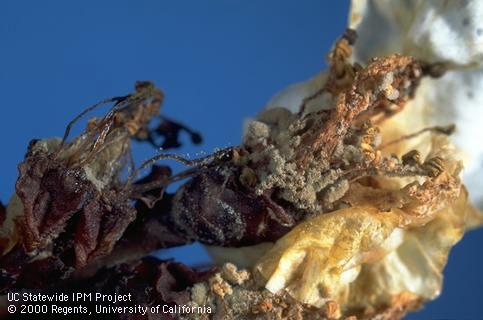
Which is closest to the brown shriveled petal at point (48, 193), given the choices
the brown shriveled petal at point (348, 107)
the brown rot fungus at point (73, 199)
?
the brown rot fungus at point (73, 199)

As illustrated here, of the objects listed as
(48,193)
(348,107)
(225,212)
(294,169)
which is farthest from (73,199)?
(348,107)

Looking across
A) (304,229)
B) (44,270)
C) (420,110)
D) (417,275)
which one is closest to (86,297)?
(44,270)

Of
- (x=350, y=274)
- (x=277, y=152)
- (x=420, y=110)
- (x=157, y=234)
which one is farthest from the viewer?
(x=420, y=110)

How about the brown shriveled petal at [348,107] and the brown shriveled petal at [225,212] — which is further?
the brown shriveled petal at [225,212]

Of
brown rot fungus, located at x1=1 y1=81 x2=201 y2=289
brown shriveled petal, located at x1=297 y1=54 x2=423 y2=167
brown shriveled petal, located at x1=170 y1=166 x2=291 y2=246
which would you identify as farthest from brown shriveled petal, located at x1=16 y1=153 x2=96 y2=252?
brown shriveled petal, located at x1=297 y1=54 x2=423 y2=167

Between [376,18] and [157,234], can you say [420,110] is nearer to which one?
[376,18]

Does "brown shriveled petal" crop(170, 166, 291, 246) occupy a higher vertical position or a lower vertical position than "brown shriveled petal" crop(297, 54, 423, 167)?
lower

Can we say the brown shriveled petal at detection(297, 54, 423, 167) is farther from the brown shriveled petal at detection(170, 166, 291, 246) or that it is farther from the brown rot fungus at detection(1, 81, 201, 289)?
the brown rot fungus at detection(1, 81, 201, 289)

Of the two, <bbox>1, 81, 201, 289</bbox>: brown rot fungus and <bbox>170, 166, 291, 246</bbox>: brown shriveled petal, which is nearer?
<bbox>1, 81, 201, 289</bbox>: brown rot fungus

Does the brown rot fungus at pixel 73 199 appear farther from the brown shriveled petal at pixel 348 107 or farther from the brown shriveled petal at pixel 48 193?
the brown shriveled petal at pixel 348 107

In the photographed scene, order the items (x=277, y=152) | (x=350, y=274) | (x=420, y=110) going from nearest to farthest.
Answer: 1. (x=277, y=152)
2. (x=350, y=274)
3. (x=420, y=110)

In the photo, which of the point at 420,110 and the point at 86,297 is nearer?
the point at 86,297
